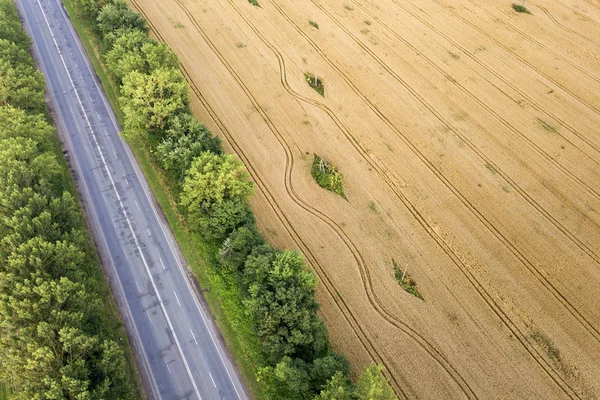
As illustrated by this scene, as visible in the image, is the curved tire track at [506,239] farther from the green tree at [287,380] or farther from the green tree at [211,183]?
the green tree at [287,380]

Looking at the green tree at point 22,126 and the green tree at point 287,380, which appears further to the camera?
the green tree at point 22,126

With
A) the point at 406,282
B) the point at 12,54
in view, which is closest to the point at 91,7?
the point at 12,54

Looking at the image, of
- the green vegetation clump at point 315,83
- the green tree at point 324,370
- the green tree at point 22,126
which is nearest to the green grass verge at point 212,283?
the green tree at point 324,370

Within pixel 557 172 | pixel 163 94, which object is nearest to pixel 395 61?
pixel 557 172

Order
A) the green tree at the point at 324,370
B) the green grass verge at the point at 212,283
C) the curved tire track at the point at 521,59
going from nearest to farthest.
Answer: the green tree at the point at 324,370 < the green grass verge at the point at 212,283 < the curved tire track at the point at 521,59

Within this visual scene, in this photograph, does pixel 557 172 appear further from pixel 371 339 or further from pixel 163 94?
pixel 163 94

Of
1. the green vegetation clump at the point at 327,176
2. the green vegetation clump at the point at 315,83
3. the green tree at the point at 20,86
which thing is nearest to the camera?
the green tree at the point at 20,86

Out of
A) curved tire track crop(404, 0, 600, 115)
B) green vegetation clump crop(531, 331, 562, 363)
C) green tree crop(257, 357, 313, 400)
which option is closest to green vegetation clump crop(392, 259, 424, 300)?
green vegetation clump crop(531, 331, 562, 363)

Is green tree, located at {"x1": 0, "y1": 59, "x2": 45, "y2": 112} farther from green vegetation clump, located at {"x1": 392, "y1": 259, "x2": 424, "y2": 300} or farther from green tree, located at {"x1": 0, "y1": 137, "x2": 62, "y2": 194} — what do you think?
green vegetation clump, located at {"x1": 392, "y1": 259, "x2": 424, "y2": 300}
